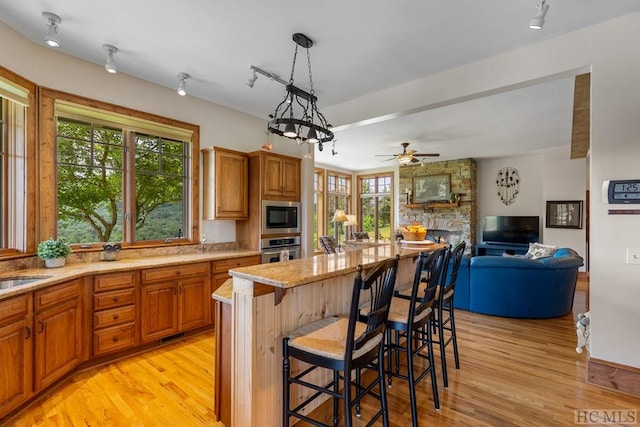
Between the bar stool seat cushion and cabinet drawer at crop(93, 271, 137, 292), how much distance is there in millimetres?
2007

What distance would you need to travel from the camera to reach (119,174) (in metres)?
3.51

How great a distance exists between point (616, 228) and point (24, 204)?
16.3ft

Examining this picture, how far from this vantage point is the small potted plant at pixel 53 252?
2713 millimetres

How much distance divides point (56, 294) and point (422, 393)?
295cm

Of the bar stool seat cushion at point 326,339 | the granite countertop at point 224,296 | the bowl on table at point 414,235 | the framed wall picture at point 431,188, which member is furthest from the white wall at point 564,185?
the granite countertop at point 224,296

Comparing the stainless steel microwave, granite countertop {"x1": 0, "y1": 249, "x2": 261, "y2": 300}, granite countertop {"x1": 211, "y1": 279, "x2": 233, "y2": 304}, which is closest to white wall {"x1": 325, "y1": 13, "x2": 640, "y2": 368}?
granite countertop {"x1": 211, "y1": 279, "x2": 233, "y2": 304}

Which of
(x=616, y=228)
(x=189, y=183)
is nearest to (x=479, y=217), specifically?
(x=616, y=228)

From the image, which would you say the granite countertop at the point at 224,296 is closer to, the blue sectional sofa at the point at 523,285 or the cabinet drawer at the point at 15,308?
the cabinet drawer at the point at 15,308

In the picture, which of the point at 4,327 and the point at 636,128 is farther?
the point at 636,128

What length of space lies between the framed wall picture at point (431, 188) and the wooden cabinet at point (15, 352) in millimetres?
8604

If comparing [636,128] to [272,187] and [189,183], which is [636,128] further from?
[189,183]

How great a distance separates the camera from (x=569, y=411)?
85.5 inches

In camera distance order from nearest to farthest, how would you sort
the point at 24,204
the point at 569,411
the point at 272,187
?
the point at 569,411, the point at 24,204, the point at 272,187

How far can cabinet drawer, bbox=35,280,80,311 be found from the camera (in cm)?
224
